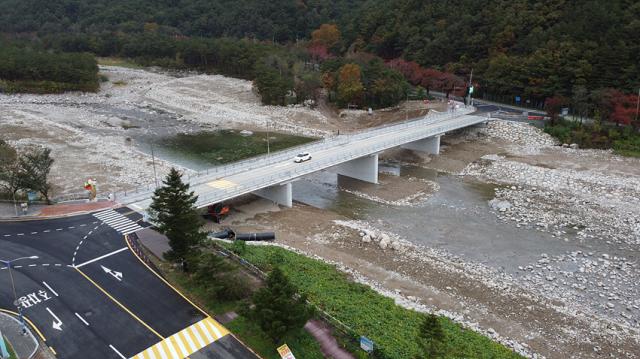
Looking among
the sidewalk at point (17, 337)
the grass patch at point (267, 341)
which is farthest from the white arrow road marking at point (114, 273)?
the grass patch at point (267, 341)

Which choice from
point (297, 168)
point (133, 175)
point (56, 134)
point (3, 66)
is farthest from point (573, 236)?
point (3, 66)

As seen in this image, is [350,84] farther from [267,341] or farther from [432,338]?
[432,338]

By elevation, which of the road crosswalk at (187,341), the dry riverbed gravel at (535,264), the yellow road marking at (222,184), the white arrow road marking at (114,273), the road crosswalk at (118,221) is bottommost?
the dry riverbed gravel at (535,264)

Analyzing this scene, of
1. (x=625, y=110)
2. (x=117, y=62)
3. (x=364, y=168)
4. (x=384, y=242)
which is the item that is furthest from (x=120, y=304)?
(x=117, y=62)

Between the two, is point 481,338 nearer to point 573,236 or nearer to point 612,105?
point 573,236

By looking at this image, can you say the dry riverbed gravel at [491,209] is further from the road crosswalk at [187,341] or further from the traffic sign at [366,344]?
the road crosswalk at [187,341]
